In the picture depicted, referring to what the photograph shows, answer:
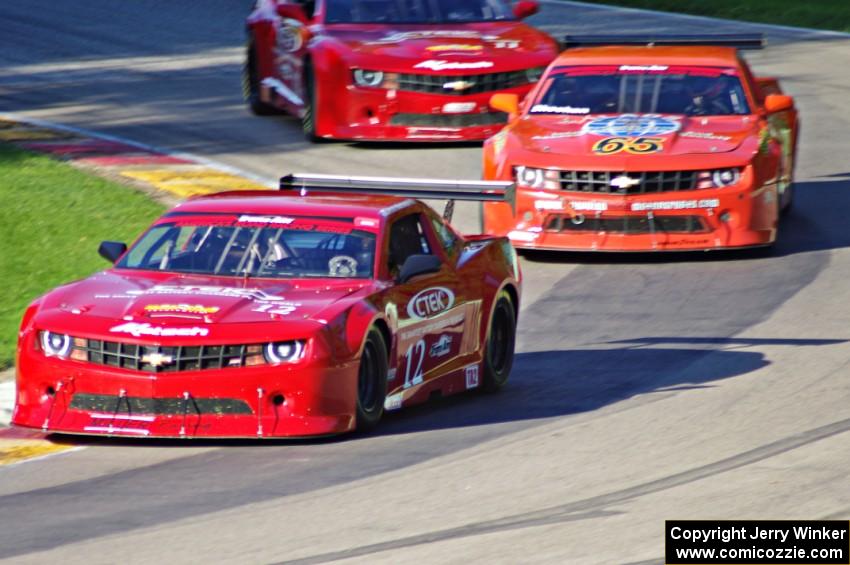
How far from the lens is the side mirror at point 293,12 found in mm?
19781

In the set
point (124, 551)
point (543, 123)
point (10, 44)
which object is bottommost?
point (10, 44)

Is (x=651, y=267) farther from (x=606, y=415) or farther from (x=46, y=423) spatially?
(x=46, y=423)

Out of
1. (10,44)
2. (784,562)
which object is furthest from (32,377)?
(10,44)

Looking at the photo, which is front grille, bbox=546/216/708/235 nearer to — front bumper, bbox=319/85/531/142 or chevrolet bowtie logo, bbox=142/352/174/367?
front bumper, bbox=319/85/531/142

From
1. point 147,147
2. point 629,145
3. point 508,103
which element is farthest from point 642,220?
point 147,147

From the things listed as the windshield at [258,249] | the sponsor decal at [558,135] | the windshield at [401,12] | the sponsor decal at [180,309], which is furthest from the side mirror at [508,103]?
the sponsor decal at [180,309]

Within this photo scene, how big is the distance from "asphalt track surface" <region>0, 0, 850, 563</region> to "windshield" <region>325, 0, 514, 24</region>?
410 cm

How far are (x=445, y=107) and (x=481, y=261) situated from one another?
7725 mm

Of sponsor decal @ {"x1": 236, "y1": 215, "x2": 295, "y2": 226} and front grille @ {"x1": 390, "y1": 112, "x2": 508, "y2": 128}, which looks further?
front grille @ {"x1": 390, "y1": 112, "x2": 508, "y2": 128}

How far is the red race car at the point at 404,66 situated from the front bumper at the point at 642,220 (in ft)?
12.7

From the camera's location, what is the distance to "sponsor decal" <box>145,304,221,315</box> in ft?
31.2

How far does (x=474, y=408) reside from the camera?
429 inches

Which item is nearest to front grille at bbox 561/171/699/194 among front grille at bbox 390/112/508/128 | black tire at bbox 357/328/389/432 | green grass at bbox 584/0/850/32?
front grille at bbox 390/112/508/128

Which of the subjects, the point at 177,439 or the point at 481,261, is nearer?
the point at 177,439
